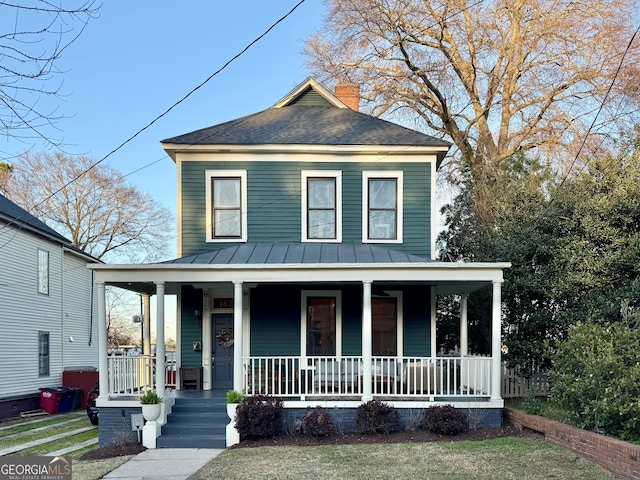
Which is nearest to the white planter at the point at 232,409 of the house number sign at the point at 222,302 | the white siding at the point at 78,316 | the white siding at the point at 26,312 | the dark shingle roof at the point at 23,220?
the house number sign at the point at 222,302

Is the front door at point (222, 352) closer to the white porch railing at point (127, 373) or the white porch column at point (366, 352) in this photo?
the white porch railing at point (127, 373)

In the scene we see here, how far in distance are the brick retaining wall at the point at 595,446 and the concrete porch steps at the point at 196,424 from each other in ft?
18.7

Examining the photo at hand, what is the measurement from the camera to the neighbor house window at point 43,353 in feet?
58.3

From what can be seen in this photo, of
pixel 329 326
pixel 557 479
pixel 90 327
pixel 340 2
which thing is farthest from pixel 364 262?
pixel 90 327

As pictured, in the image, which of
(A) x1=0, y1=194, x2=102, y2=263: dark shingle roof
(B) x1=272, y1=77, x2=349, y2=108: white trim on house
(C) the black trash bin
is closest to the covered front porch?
(B) x1=272, y1=77, x2=349, y2=108: white trim on house

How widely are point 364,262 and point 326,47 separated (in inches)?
470

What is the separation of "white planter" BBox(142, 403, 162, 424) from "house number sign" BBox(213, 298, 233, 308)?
336 centimetres

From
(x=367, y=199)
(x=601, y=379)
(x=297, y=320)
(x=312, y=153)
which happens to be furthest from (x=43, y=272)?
(x=601, y=379)

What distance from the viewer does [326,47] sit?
2042 centimetres

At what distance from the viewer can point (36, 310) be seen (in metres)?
17.7

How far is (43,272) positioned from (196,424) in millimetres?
10637

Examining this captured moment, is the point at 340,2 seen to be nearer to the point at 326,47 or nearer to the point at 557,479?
the point at 326,47

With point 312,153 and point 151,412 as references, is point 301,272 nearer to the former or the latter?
point 312,153

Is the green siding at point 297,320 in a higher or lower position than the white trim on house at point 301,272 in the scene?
lower
